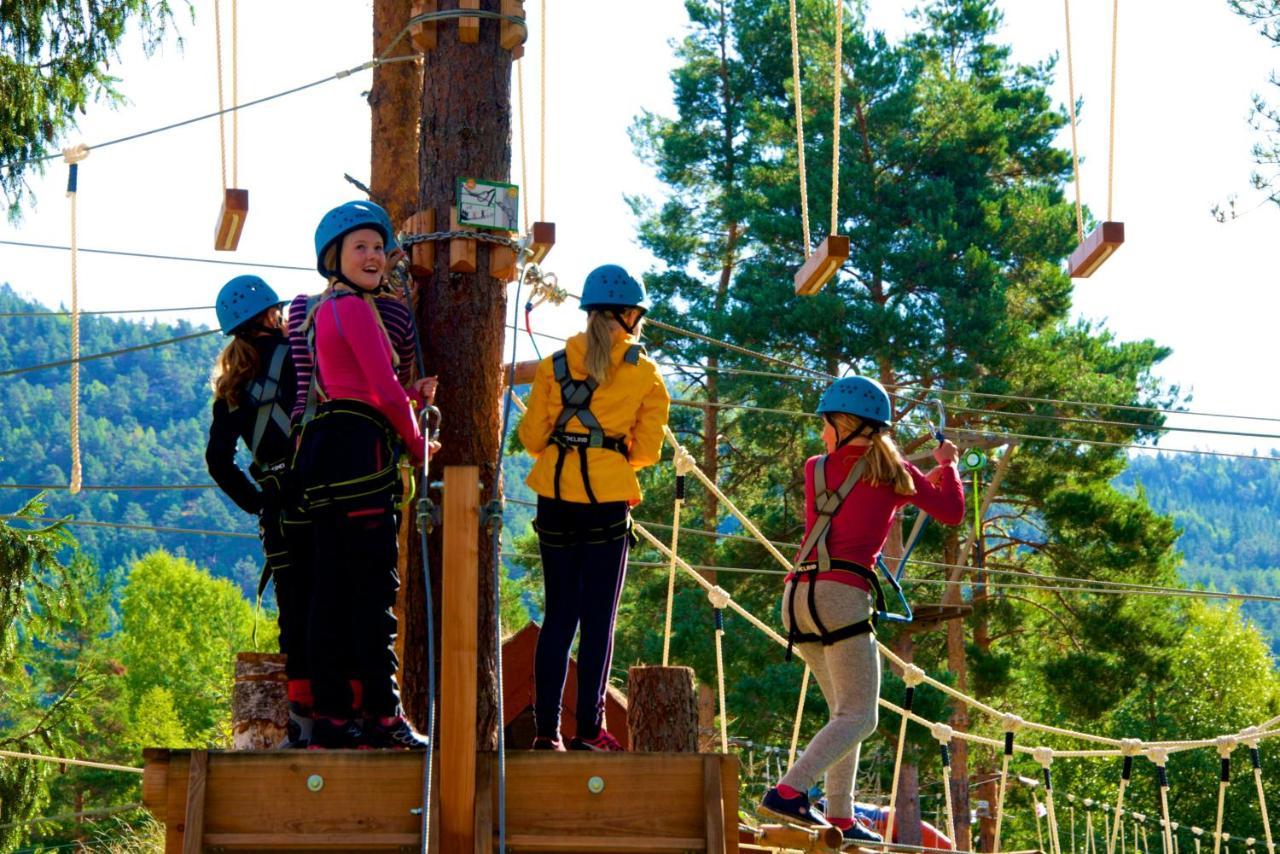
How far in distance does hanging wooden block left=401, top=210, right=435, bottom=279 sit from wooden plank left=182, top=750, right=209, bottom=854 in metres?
1.68

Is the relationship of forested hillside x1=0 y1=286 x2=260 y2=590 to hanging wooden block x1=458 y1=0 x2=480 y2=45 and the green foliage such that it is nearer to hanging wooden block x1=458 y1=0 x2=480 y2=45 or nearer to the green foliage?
the green foliage

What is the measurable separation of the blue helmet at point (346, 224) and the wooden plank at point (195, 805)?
4.40ft

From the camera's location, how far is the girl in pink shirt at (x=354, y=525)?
4418 millimetres

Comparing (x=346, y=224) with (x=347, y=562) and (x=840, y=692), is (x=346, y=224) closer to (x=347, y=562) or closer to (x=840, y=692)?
(x=347, y=562)

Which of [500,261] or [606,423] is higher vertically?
[500,261]

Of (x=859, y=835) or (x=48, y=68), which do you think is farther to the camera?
(x=48, y=68)

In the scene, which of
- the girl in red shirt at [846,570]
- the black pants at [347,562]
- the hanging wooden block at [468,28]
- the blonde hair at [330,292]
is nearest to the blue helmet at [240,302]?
the blonde hair at [330,292]

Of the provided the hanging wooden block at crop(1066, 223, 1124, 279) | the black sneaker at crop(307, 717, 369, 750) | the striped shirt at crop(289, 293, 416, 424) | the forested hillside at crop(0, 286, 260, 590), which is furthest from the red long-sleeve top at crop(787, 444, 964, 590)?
the forested hillside at crop(0, 286, 260, 590)

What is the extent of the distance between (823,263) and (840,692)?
4.85 feet

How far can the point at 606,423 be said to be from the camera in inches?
189

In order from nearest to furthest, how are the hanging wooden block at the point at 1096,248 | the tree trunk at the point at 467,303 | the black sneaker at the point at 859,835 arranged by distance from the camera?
the tree trunk at the point at 467,303
the black sneaker at the point at 859,835
the hanging wooden block at the point at 1096,248

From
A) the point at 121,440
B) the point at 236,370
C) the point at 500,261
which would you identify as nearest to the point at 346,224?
the point at 236,370

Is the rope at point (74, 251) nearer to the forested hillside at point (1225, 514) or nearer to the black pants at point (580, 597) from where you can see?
the black pants at point (580, 597)

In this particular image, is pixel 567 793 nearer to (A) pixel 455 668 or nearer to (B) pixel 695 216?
(A) pixel 455 668
